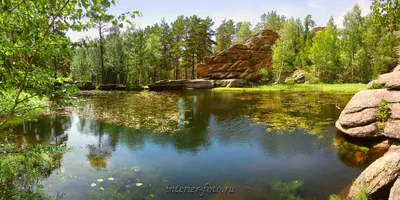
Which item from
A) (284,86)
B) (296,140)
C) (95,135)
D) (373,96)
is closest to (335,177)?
(296,140)

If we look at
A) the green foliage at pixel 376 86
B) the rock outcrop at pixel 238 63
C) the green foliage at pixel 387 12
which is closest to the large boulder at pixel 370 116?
the green foliage at pixel 376 86

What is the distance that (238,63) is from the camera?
6794 cm

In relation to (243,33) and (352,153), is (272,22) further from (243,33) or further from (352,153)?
(352,153)

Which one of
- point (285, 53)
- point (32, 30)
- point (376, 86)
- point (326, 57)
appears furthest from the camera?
Result: point (285, 53)

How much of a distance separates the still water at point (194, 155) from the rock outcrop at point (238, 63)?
1648 inches

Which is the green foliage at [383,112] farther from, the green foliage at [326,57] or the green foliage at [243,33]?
the green foliage at [243,33]

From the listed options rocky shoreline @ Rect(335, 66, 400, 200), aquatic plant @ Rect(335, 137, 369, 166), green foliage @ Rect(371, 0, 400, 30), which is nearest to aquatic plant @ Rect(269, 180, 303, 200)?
rocky shoreline @ Rect(335, 66, 400, 200)

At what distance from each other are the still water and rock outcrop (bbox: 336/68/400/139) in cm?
168

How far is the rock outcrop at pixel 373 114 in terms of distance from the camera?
14453mm

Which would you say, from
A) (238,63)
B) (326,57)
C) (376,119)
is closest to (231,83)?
(238,63)

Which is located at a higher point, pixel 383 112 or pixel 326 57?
pixel 326 57

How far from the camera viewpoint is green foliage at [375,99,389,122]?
15.1 meters

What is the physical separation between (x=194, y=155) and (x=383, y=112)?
1250 centimetres

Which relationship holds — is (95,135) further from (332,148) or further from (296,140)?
(332,148)
